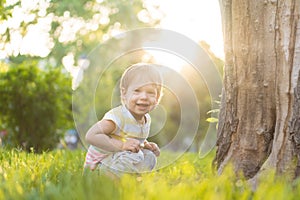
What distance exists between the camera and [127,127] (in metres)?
3.47

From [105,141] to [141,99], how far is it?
0.37 metres

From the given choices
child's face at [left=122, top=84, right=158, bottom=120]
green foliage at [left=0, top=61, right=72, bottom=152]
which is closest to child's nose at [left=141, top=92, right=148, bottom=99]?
child's face at [left=122, top=84, right=158, bottom=120]

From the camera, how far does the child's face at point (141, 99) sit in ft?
11.2

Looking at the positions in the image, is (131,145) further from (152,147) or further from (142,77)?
(142,77)

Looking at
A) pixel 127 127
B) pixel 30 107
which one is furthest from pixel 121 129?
pixel 30 107

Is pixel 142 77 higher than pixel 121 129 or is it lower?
higher

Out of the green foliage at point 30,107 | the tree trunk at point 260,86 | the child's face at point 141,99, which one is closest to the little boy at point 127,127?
the child's face at point 141,99

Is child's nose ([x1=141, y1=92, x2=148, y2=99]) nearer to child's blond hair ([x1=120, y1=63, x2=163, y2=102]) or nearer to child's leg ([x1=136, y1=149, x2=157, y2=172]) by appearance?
child's blond hair ([x1=120, y1=63, x2=163, y2=102])

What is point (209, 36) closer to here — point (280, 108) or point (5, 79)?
point (280, 108)

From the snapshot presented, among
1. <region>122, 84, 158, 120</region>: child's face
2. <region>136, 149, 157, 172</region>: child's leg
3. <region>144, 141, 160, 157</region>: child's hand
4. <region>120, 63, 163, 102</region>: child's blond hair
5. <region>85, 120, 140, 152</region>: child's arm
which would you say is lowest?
<region>136, 149, 157, 172</region>: child's leg

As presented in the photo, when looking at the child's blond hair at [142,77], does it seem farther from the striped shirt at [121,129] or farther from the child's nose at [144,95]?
the striped shirt at [121,129]

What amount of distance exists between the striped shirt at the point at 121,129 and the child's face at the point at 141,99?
0.16ft

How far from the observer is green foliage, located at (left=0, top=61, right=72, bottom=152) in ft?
29.0

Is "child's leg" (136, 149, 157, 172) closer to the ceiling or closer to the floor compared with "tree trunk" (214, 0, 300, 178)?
closer to the floor
